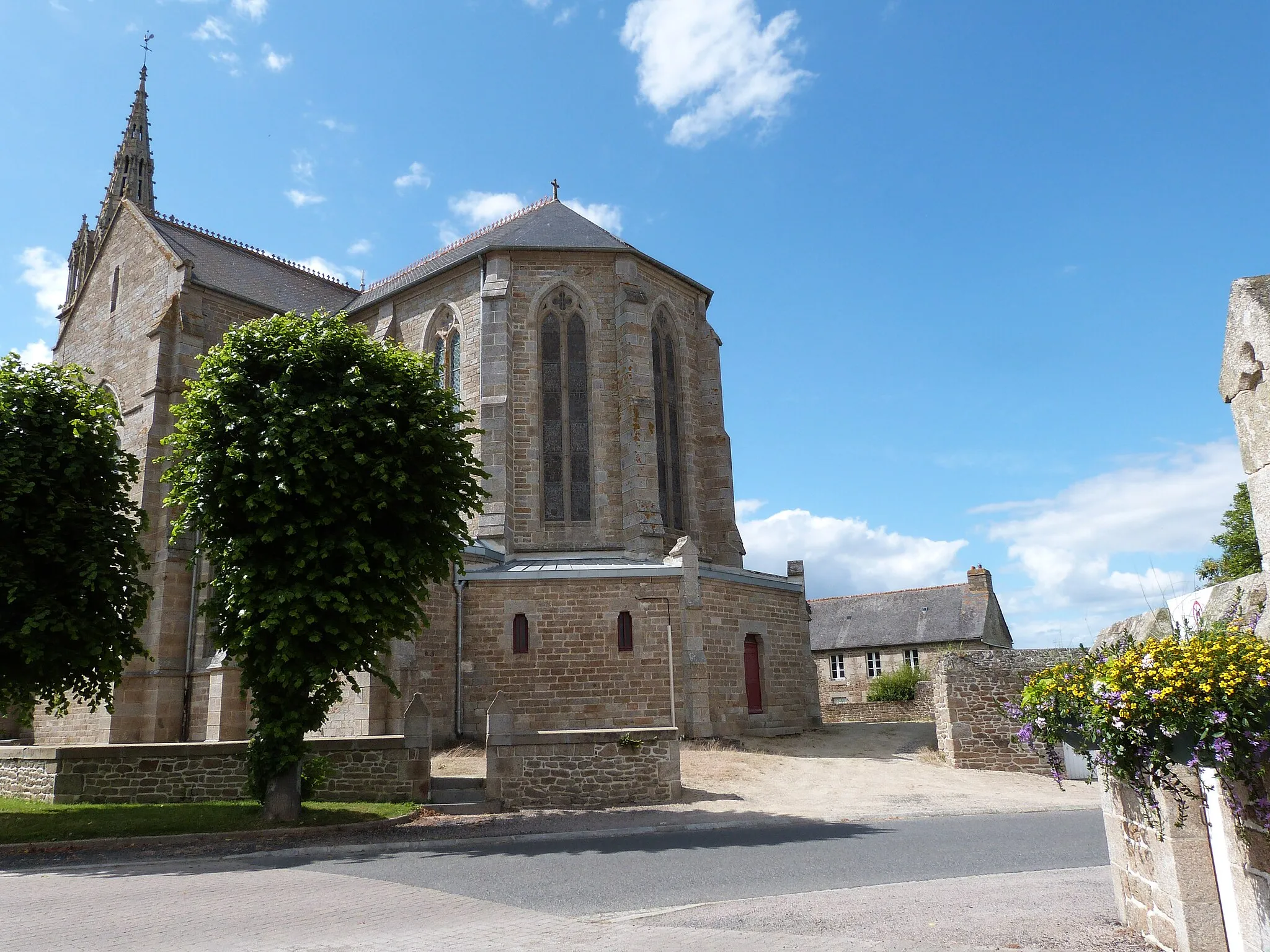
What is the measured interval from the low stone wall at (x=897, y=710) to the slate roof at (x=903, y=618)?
484cm

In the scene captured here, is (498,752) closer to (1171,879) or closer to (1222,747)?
(1171,879)

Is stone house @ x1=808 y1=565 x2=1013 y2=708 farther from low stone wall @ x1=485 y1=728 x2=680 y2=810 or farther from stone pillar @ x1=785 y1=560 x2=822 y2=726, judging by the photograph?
low stone wall @ x1=485 y1=728 x2=680 y2=810

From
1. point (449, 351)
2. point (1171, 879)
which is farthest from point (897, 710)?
point (1171, 879)

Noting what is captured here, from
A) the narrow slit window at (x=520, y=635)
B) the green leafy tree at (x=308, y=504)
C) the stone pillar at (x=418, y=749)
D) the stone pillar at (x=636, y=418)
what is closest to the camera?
the green leafy tree at (x=308, y=504)

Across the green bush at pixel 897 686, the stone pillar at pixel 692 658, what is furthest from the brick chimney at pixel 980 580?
the stone pillar at pixel 692 658

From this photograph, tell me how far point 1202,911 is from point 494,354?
797 inches

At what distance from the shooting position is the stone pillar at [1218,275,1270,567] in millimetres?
3830

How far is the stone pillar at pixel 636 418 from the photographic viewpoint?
22516 millimetres

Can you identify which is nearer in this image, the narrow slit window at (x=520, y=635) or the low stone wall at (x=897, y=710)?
the narrow slit window at (x=520, y=635)

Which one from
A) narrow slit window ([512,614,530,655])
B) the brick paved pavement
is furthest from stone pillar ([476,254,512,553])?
the brick paved pavement

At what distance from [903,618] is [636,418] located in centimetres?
1938

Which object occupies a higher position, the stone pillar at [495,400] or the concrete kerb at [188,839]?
the stone pillar at [495,400]

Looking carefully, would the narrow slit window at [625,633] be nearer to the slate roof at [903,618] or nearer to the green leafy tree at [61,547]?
the green leafy tree at [61,547]

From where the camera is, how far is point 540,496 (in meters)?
23.3
